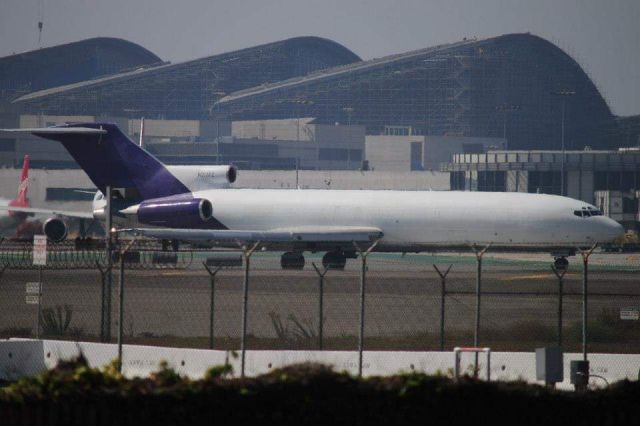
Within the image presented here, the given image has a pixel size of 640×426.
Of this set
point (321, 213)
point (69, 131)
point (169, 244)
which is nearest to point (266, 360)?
point (169, 244)

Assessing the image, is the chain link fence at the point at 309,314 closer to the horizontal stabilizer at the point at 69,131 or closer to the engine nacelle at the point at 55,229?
the horizontal stabilizer at the point at 69,131

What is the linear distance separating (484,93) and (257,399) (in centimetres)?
18382

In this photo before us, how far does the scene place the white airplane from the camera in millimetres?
51750

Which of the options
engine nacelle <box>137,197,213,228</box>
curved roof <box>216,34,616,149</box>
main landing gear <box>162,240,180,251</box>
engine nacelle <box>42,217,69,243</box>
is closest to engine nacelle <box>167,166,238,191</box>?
engine nacelle <box>137,197,213,228</box>

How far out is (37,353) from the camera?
77.4ft

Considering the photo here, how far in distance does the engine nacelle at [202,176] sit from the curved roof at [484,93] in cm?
13701

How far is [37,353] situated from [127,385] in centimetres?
1116

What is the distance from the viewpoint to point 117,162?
53.2 m

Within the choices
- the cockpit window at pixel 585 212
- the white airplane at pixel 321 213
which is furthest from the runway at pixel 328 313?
the cockpit window at pixel 585 212

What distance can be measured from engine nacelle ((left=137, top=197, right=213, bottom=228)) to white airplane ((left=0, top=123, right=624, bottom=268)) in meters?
0.04

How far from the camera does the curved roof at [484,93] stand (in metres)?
192

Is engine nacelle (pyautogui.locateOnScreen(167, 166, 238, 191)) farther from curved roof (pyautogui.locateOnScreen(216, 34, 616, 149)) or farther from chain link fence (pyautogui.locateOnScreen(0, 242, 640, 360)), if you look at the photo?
curved roof (pyautogui.locateOnScreen(216, 34, 616, 149))

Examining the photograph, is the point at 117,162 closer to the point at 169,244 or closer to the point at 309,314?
the point at 169,244

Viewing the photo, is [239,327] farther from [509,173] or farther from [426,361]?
[509,173]
